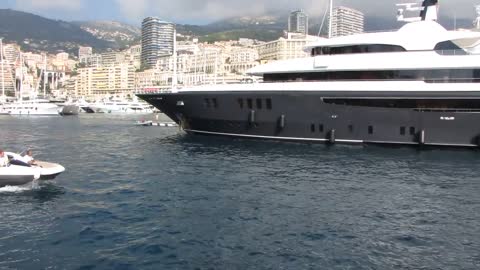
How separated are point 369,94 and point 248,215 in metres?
18.9

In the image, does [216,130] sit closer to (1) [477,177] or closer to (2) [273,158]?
(2) [273,158]

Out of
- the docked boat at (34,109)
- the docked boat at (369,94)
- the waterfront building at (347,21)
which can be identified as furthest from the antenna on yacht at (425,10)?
the docked boat at (34,109)

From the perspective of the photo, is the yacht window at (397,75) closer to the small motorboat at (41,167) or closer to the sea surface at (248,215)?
the sea surface at (248,215)

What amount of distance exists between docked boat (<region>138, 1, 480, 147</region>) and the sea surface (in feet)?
15.1

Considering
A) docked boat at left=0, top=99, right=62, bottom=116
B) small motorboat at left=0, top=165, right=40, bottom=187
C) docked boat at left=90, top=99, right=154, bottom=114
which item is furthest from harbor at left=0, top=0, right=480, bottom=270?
docked boat at left=90, top=99, right=154, bottom=114

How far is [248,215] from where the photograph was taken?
15.4 meters

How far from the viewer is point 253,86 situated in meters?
35.2

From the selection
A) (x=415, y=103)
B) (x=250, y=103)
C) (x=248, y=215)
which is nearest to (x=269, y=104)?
(x=250, y=103)

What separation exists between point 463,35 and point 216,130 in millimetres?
19048

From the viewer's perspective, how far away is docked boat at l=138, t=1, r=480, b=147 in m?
30.8

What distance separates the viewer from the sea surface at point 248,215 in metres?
11.7

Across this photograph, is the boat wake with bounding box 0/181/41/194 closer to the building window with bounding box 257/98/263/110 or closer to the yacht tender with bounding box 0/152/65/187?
the yacht tender with bounding box 0/152/65/187

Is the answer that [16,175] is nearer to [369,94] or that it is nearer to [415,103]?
[369,94]

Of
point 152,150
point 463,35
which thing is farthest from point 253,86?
point 463,35
